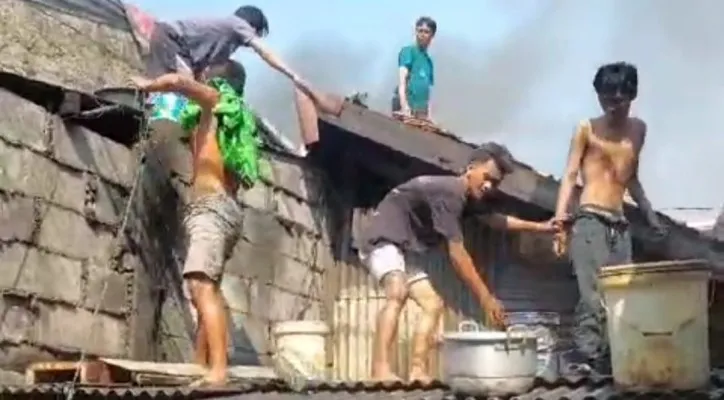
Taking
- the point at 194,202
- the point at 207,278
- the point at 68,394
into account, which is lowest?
the point at 68,394

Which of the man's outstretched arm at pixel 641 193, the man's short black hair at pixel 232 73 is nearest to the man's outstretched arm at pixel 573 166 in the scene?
the man's outstretched arm at pixel 641 193

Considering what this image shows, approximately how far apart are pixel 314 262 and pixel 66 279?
10.0 ft

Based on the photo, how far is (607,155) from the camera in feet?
23.4

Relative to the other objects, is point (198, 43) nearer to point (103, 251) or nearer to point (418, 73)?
point (103, 251)

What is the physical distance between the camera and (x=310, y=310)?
1009 cm

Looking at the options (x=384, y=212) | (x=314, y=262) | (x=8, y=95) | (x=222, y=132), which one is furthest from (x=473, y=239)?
(x=8, y=95)

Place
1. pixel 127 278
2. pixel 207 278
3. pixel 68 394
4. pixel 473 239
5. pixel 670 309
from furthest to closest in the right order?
1. pixel 473 239
2. pixel 127 278
3. pixel 207 278
4. pixel 68 394
5. pixel 670 309

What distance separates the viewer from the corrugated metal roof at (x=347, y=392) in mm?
5004

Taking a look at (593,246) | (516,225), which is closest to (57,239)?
(516,225)

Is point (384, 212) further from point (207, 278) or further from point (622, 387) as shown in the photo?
point (622, 387)

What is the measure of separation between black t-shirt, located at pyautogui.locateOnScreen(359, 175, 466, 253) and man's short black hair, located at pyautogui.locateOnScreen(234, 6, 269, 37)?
1.89 meters

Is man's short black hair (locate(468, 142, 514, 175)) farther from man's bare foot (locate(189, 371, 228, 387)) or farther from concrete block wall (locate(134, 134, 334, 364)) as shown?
concrete block wall (locate(134, 134, 334, 364))

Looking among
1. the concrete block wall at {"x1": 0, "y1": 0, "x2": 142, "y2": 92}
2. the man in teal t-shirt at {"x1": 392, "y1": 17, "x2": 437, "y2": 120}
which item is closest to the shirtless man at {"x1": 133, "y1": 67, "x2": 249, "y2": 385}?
the concrete block wall at {"x1": 0, "y1": 0, "x2": 142, "y2": 92}

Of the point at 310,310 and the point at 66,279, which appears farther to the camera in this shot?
the point at 310,310
